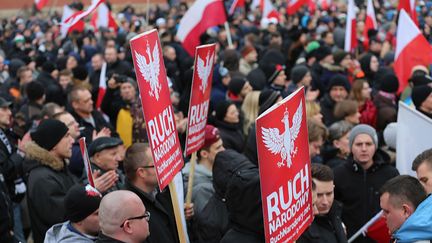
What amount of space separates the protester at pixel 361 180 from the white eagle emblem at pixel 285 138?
2.24 metres

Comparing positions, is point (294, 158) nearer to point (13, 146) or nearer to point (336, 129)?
point (336, 129)

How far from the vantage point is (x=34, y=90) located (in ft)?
28.9

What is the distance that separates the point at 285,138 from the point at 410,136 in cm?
233

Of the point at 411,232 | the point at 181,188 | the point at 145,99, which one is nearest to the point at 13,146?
the point at 181,188

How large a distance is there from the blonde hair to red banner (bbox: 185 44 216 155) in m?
2.78

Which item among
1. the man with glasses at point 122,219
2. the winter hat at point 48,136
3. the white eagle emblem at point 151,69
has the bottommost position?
the winter hat at point 48,136

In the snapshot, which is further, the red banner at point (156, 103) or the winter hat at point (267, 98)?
the winter hat at point (267, 98)

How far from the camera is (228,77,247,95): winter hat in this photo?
9.03 m

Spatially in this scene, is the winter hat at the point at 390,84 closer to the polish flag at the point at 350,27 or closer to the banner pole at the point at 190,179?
the polish flag at the point at 350,27

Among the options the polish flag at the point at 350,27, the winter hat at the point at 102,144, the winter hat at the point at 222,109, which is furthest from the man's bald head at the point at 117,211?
the polish flag at the point at 350,27

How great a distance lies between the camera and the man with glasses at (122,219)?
382cm

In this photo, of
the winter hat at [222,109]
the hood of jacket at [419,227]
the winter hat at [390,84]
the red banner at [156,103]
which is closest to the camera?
the hood of jacket at [419,227]

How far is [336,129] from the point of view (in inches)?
274

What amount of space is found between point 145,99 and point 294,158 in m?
0.93
